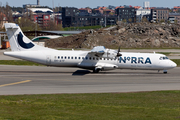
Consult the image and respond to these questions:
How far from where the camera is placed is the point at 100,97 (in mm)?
22844

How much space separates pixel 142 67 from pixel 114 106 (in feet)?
63.3

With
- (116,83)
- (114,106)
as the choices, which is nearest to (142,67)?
(116,83)

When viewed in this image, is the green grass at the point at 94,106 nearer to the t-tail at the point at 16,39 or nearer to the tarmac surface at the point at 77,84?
the tarmac surface at the point at 77,84

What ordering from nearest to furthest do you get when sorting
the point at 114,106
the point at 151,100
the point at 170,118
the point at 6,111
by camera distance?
1. the point at 170,118
2. the point at 6,111
3. the point at 114,106
4. the point at 151,100

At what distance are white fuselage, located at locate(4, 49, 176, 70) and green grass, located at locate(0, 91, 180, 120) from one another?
12492 millimetres

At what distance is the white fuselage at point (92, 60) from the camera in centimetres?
3734

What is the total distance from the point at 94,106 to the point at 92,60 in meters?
19.0

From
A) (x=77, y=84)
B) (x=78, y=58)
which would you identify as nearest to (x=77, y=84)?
(x=77, y=84)

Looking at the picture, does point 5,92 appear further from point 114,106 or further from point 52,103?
point 114,106

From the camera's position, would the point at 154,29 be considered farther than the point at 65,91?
Yes

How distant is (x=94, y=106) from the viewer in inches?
749

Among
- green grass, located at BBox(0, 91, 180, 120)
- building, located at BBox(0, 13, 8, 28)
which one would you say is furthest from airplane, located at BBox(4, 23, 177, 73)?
building, located at BBox(0, 13, 8, 28)

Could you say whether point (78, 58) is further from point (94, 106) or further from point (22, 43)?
point (94, 106)

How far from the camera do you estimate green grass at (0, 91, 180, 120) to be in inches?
624
